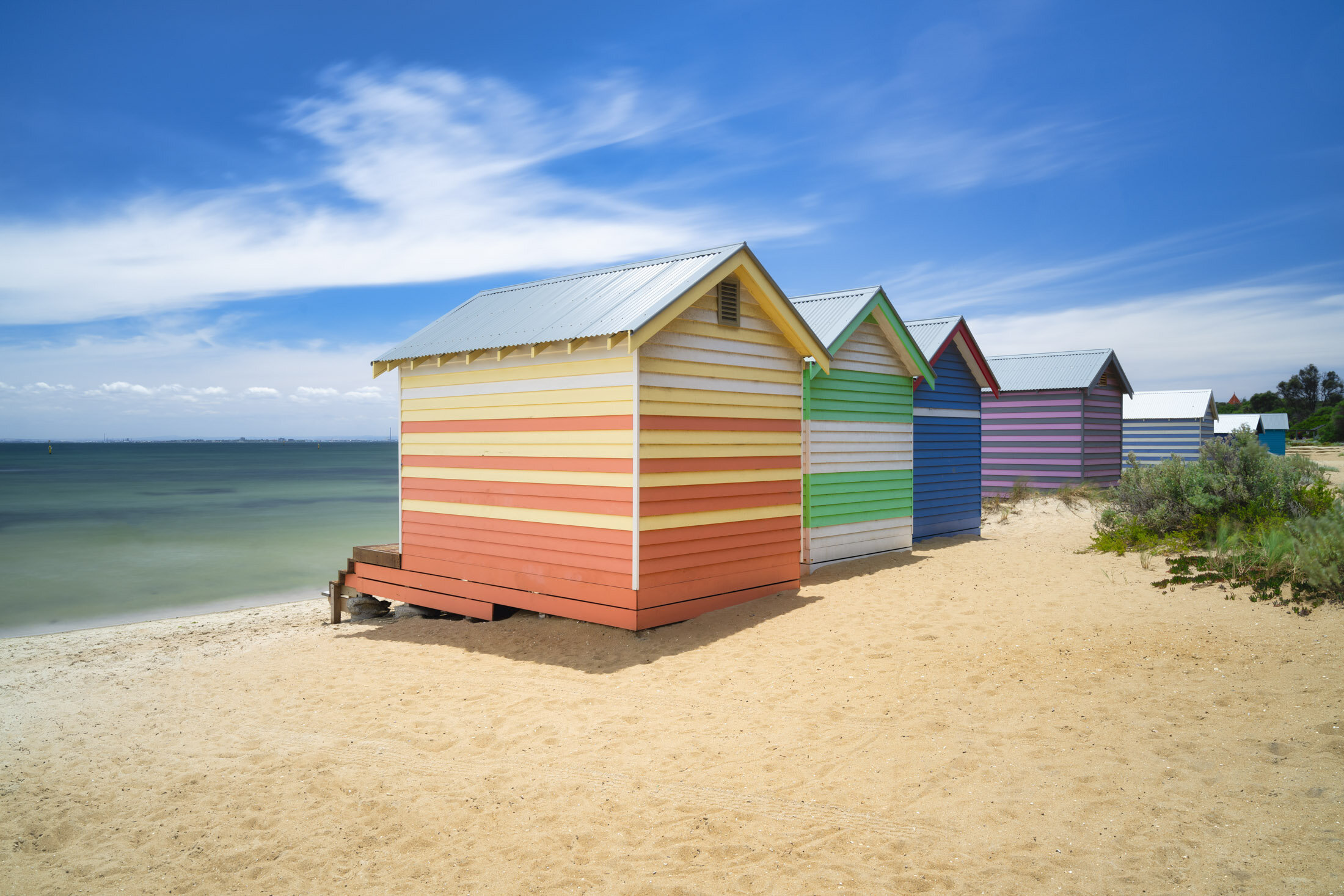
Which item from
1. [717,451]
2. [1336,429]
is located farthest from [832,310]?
[1336,429]

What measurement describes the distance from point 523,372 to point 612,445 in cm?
182

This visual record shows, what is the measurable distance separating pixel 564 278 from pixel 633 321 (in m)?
3.59

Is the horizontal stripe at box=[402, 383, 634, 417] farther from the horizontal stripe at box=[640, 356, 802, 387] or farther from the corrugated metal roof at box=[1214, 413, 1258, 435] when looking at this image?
the corrugated metal roof at box=[1214, 413, 1258, 435]

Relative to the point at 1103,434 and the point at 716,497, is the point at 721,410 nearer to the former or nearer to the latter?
the point at 716,497

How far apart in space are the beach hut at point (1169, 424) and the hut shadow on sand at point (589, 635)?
79.8 feet

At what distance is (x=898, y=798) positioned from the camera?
16.4 feet

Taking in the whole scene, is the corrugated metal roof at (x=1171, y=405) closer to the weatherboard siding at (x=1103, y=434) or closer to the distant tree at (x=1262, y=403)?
the weatherboard siding at (x=1103, y=434)

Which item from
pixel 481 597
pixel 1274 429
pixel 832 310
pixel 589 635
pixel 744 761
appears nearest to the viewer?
pixel 744 761

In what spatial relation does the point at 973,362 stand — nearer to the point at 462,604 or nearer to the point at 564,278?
the point at 564,278

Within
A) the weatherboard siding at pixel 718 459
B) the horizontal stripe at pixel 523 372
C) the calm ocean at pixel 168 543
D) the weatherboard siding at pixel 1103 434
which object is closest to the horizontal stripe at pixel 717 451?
the weatherboard siding at pixel 718 459

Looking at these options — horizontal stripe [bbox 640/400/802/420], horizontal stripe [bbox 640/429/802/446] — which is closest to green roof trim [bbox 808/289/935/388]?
horizontal stripe [bbox 640/400/802/420]

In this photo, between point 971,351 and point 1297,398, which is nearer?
point 971,351

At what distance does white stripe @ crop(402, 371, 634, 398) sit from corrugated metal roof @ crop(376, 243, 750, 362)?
51 cm

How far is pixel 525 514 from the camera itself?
384 inches
